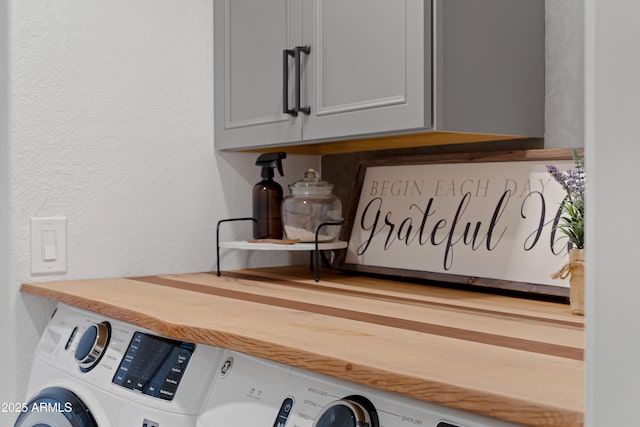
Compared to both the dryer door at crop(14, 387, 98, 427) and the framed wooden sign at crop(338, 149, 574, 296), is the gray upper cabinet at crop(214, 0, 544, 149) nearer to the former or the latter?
the framed wooden sign at crop(338, 149, 574, 296)

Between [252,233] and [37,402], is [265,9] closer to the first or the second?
[252,233]

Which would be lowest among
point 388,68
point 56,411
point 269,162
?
point 56,411

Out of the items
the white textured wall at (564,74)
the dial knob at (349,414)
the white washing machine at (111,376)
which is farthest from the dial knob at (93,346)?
the white textured wall at (564,74)

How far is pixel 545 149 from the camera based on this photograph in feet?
5.11

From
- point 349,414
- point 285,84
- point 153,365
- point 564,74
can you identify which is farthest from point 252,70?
point 349,414

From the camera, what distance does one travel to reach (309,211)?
1877 mm

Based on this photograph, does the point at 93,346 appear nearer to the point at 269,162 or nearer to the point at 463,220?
the point at 269,162

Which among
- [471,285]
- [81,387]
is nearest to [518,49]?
[471,285]

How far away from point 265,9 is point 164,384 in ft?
3.46

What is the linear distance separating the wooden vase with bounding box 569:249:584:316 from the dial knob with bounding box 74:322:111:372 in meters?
0.93

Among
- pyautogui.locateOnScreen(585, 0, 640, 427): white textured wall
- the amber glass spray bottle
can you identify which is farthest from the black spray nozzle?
pyautogui.locateOnScreen(585, 0, 640, 427): white textured wall

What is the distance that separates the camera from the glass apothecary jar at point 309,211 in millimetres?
1872

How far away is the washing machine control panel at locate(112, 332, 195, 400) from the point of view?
1.22 meters

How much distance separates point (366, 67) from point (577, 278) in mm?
643
